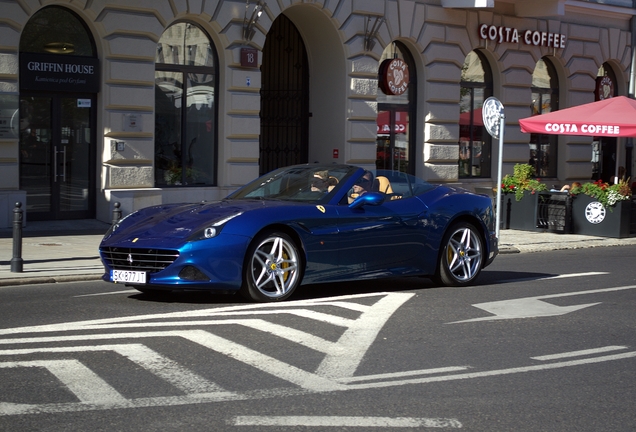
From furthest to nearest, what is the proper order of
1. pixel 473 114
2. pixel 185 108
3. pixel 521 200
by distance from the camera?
pixel 473 114 < pixel 521 200 < pixel 185 108

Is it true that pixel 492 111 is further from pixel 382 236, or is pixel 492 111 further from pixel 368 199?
pixel 368 199

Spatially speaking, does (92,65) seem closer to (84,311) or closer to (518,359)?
(84,311)

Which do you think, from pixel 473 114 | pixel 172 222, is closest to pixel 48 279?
pixel 172 222

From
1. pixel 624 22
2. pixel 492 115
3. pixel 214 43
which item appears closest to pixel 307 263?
pixel 492 115

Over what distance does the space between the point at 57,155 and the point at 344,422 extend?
46.8ft

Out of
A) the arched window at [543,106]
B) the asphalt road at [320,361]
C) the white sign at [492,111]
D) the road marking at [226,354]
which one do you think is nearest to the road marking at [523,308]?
the asphalt road at [320,361]

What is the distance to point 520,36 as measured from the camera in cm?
2747

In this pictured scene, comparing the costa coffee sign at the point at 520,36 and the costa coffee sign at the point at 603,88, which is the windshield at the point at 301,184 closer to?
the costa coffee sign at the point at 520,36

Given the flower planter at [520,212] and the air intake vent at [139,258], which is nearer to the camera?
the air intake vent at [139,258]

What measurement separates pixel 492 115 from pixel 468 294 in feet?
26.2

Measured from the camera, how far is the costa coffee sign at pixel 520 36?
2642 centimetres

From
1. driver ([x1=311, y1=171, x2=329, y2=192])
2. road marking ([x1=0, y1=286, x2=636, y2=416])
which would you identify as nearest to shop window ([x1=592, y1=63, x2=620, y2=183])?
driver ([x1=311, y1=171, x2=329, y2=192])

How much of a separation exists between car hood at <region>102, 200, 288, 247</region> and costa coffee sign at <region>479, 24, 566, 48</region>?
17.3 meters

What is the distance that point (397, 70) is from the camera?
2459 centimetres
